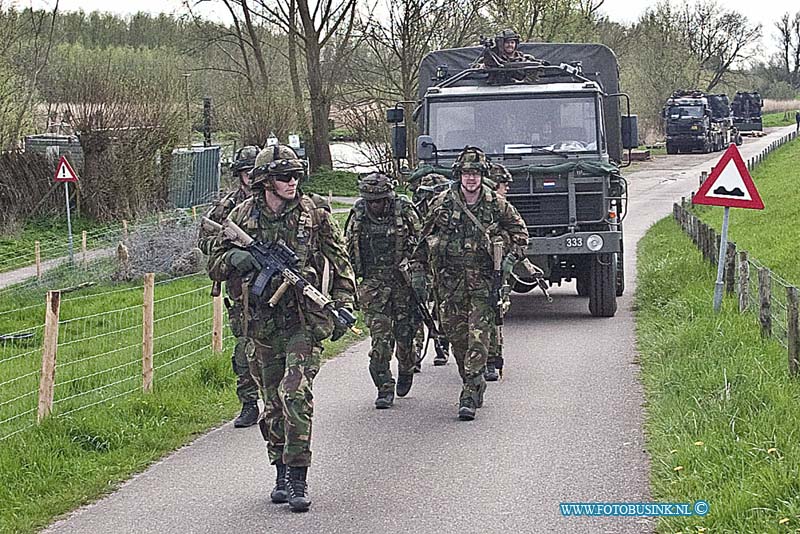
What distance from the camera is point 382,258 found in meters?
9.12

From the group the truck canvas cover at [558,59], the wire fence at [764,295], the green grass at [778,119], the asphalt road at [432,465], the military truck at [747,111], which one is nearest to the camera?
the asphalt road at [432,465]

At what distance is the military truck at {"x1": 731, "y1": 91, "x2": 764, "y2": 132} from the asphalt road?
66.8 meters

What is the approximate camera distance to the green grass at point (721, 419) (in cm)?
590

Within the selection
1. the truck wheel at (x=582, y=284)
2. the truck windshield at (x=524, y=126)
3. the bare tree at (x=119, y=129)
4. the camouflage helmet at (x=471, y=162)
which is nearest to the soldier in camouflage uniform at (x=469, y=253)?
the camouflage helmet at (x=471, y=162)

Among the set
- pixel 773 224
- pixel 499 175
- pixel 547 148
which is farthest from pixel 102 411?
pixel 773 224

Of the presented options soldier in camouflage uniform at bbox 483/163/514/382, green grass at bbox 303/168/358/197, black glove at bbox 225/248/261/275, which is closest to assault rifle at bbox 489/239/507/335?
soldier in camouflage uniform at bbox 483/163/514/382

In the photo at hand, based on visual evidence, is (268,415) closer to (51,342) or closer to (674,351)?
(51,342)

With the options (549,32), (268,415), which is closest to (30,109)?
(549,32)

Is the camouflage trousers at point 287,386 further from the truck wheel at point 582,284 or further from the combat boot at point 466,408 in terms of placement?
the truck wheel at point 582,284

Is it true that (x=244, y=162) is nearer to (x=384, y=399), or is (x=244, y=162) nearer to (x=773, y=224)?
(x=384, y=399)

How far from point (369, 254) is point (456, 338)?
92 centimetres

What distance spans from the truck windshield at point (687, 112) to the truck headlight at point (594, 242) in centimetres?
4465

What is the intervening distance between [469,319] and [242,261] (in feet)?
9.03

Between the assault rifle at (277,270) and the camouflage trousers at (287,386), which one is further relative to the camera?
the camouflage trousers at (287,386)
